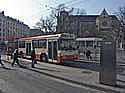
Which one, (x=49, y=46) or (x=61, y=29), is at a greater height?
(x=61, y=29)

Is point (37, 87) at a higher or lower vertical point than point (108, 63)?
lower

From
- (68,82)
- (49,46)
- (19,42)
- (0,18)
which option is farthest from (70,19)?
(0,18)

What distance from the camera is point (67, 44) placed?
17.0 metres

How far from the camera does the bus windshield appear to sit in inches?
657

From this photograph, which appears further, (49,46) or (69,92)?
(49,46)

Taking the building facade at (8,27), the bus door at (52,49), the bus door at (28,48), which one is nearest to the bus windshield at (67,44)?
the bus door at (52,49)

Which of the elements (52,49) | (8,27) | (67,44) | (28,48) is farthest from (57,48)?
(8,27)

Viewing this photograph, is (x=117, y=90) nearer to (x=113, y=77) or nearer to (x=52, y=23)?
(x=113, y=77)

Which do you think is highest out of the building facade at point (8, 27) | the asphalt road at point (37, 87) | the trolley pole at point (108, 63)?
the building facade at point (8, 27)

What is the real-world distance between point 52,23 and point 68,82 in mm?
39817

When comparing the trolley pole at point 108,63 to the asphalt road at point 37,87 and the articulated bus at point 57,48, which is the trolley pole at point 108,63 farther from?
the articulated bus at point 57,48

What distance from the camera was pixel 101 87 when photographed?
27.1 feet

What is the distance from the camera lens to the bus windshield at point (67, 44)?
16697 millimetres

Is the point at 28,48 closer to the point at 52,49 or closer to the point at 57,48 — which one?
the point at 52,49
